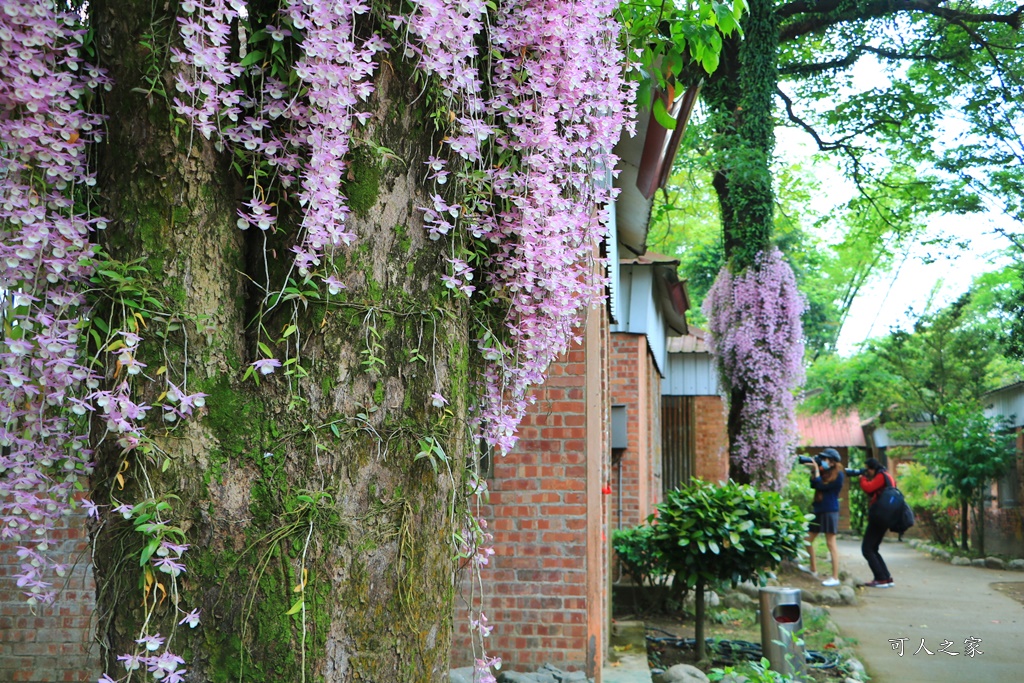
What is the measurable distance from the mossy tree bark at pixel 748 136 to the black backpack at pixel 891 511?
6.35 feet

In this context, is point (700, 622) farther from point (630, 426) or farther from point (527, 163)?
point (527, 163)

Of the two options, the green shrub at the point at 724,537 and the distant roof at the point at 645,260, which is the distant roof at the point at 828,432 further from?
the green shrub at the point at 724,537

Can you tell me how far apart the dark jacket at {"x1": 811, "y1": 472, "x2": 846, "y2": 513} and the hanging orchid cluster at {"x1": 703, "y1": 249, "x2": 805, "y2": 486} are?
1.34 meters

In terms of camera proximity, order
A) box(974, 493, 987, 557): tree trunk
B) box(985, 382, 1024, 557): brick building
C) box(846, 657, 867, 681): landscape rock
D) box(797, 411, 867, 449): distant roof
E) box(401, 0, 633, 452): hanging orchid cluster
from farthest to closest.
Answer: box(797, 411, 867, 449): distant roof, box(974, 493, 987, 557): tree trunk, box(985, 382, 1024, 557): brick building, box(846, 657, 867, 681): landscape rock, box(401, 0, 633, 452): hanging orchid cluster

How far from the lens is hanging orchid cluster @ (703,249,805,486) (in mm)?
14250

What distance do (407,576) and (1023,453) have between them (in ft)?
62.4

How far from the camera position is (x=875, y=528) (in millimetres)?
13109

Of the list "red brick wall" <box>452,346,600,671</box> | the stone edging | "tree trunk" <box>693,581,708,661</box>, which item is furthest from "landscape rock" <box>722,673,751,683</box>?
the stone edging

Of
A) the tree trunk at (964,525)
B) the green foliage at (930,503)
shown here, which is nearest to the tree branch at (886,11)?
the green foliage at (930,503)

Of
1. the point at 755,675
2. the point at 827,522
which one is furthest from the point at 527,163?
the point at 827,522

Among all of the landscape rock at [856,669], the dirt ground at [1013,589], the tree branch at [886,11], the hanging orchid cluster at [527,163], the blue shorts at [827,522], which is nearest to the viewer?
the hanging orchid cluster at [527,163]

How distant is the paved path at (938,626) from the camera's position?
310 inches

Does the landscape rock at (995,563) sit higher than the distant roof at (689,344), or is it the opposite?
the distant roof at (689,344)

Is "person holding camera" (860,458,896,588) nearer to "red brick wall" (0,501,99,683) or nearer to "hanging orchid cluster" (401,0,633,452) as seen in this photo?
"red brick wall" (0,501,99,683)
